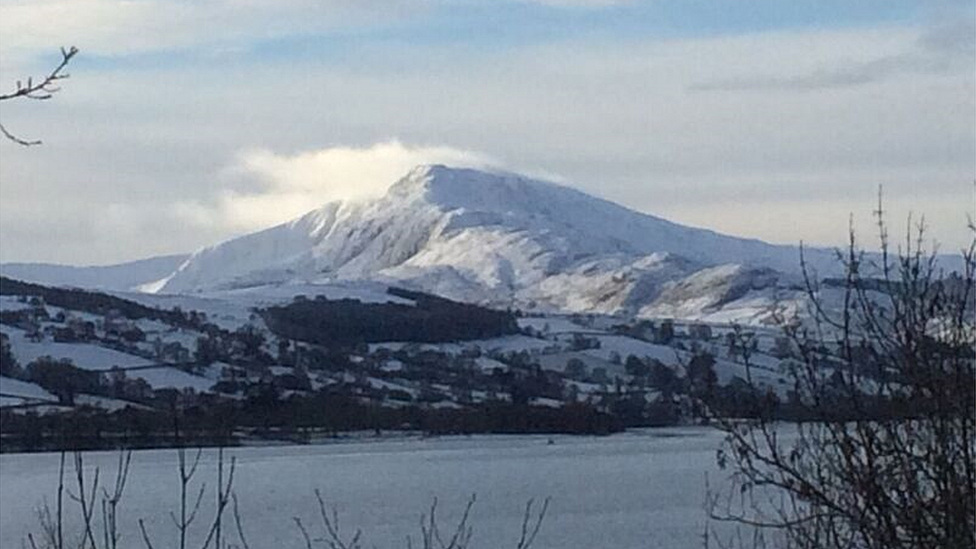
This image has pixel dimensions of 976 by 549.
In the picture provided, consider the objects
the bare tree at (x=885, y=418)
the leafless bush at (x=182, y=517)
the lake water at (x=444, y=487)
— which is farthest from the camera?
the lake water at (x=444, y=487)

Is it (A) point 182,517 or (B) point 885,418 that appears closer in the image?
(B) point 885,418

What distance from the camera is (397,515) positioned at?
40.1 meters

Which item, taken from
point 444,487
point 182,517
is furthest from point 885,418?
point 444,487

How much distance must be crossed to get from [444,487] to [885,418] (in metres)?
44.4

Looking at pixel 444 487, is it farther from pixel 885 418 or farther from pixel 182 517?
pixel 885 418

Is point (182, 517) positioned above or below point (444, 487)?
below

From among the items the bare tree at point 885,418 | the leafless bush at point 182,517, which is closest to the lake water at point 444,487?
the leafless bush at point 182,517

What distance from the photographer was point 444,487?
52312 millimetres

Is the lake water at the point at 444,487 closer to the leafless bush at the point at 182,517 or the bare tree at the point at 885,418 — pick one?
the leafless bush at the point at 182,517

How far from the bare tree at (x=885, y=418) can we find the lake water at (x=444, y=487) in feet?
66.7

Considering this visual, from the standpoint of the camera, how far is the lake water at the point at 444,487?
112 feet

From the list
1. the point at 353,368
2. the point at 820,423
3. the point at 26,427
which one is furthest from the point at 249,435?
the point at 820,423

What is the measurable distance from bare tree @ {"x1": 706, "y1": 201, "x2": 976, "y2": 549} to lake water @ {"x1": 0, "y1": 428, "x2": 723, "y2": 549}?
2034 cm

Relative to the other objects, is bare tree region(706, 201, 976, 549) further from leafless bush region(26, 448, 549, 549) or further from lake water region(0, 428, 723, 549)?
lake water region(0, 428, 723, 549)
